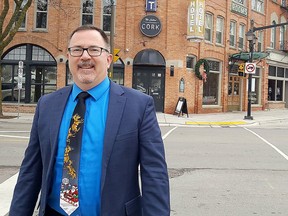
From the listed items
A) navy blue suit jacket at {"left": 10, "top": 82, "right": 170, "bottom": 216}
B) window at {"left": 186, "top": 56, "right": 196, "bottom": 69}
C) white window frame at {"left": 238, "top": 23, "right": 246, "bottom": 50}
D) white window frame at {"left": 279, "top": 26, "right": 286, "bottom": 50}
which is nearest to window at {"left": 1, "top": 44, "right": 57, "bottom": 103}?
window at {"left": 186, "top": 56, "right": 196, "bottom": 69}

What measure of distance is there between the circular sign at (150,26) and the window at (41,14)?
6.20 meters

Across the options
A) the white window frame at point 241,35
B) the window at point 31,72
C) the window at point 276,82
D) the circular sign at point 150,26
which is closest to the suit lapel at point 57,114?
the circular sign at point 150,26

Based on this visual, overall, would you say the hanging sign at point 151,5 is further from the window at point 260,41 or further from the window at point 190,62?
the window at point 260,41

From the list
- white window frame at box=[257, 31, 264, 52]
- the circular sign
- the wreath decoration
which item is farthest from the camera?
white window frame at box=[257, 31, 264, 52]

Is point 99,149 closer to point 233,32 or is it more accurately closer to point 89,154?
point 89,154

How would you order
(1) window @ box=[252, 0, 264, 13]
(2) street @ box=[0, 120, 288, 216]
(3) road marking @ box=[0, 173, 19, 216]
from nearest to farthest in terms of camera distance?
(3) road marking @ box=[0, 173, 19, 216]
(2) street @ box=[0, 120, 288, 216]
(1) window @ box=[252, 0, 264, 13]

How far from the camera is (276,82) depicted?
107ft

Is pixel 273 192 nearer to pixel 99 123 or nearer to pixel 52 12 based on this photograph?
pixel 99 123

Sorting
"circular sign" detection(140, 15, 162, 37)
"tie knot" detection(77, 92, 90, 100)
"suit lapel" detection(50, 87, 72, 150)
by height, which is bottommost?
"suit lapel" detection(50, 87, 72, 150)

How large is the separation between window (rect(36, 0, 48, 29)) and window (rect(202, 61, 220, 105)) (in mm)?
11226

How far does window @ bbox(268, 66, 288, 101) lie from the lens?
3197 cm

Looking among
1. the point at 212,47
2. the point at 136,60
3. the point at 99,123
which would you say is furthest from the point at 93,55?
the point at 212,47

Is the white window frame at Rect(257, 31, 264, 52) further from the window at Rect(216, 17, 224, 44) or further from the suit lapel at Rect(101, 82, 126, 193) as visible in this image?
the suit lapel at Rect(101, 82, 126, 193)

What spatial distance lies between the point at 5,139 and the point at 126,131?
10693mm
